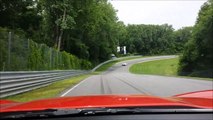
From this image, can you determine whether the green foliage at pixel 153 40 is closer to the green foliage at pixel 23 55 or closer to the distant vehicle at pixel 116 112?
the green foliage at pixel 23 55

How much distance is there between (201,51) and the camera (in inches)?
3054

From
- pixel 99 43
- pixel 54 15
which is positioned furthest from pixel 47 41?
pixel 99 43

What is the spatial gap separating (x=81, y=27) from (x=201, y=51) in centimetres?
2014

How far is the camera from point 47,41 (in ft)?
246

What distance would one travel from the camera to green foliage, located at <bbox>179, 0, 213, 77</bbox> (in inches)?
2894

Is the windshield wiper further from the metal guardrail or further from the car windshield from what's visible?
the metal guardrail

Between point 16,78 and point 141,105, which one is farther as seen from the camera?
point 16,78

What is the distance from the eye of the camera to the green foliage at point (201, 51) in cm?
7350

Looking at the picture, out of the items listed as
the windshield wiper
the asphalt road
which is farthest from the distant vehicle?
the asphalt road

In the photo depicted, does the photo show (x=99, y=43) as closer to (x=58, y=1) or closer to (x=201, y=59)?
(x=201, y=59)

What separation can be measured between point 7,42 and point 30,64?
25.2 feet

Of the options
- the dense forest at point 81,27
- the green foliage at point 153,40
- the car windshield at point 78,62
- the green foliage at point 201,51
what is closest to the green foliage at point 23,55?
the car windshield at point 78,62

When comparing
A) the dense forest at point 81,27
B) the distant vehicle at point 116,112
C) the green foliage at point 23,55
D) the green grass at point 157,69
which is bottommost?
the green grass at point 157,69

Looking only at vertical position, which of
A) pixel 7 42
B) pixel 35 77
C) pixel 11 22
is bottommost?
pixel 35 77
